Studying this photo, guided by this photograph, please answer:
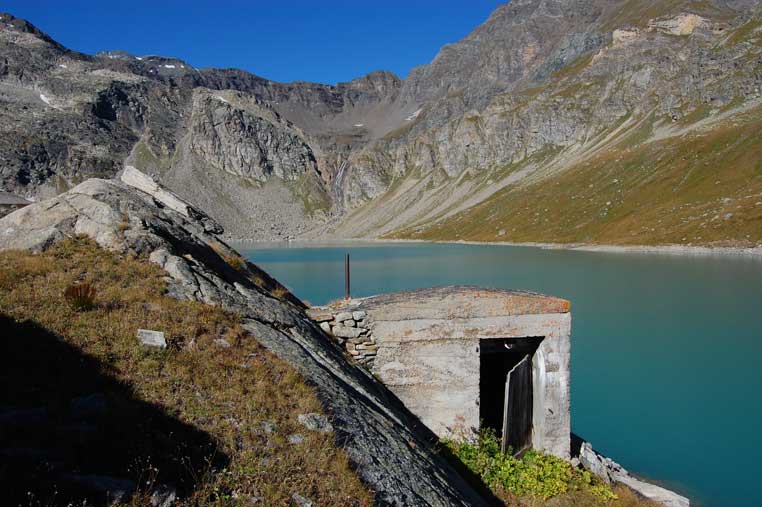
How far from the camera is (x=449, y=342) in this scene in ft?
45.9

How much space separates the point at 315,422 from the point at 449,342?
725cm

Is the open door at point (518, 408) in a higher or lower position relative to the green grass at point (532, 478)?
higher

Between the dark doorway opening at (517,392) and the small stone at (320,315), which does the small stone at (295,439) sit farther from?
the dark doorway opening at (517,392)

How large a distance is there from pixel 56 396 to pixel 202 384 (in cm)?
185

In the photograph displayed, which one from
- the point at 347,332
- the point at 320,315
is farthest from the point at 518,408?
the point at 320,315

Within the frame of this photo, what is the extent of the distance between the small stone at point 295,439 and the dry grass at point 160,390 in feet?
0.21

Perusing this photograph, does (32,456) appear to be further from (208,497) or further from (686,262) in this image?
(686,262)

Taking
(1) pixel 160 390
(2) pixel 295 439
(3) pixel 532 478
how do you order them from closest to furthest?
(2) pixel 295 439 < (1) pixel 160 390 < (3) pixel 532 478

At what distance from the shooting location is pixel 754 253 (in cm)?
8225

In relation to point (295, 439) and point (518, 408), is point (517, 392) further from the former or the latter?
point (295, 439)

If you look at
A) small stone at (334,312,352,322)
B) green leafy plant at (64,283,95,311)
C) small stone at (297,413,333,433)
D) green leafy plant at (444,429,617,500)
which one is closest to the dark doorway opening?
green leafy plant at (444,429,617,500)

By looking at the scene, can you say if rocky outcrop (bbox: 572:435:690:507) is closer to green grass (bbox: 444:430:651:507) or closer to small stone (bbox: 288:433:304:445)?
green grass (bbox: 444:430:651:507)

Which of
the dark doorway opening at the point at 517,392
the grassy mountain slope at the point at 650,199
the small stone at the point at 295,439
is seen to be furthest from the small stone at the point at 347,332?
the grassy mountain slope at the point at 650,199

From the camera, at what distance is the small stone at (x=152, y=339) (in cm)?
794
